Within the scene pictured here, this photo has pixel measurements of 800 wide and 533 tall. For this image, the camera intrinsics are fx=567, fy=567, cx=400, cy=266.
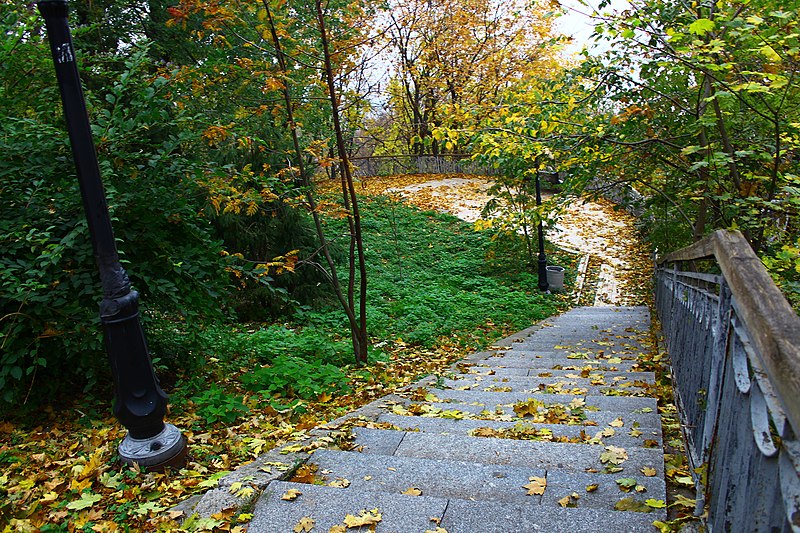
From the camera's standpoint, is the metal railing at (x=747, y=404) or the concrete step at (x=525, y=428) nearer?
the metal railing at (x=747, y=404)

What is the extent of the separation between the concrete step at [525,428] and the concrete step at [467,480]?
26.8 inches

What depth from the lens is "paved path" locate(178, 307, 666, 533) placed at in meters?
2.49

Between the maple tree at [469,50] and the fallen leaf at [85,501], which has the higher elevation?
the maple tree at [469,50]

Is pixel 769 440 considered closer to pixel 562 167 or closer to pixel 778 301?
pixel 778 301

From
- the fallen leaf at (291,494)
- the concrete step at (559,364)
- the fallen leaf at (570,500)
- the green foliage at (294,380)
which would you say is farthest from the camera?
the concrete step at (559,364)

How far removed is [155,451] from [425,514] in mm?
1735

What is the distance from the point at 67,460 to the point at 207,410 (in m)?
0.98

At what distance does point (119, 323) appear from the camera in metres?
3.26

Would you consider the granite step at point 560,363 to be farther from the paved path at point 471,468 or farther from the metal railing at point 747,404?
the metal railing at point 747,404

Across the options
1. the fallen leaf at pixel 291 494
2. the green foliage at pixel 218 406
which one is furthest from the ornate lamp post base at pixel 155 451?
the fallen leaf at pixel 291 494

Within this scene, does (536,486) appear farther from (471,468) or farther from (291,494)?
(291,494)

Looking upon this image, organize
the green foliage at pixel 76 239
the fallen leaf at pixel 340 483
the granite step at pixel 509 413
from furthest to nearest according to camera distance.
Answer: the green foliage at pixel 76 239
the granite step at pixel 509 413
the fallen leaf at pixel 340 483

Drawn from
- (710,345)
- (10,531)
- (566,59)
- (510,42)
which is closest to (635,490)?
(710,345)

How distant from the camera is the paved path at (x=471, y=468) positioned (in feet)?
8.17
